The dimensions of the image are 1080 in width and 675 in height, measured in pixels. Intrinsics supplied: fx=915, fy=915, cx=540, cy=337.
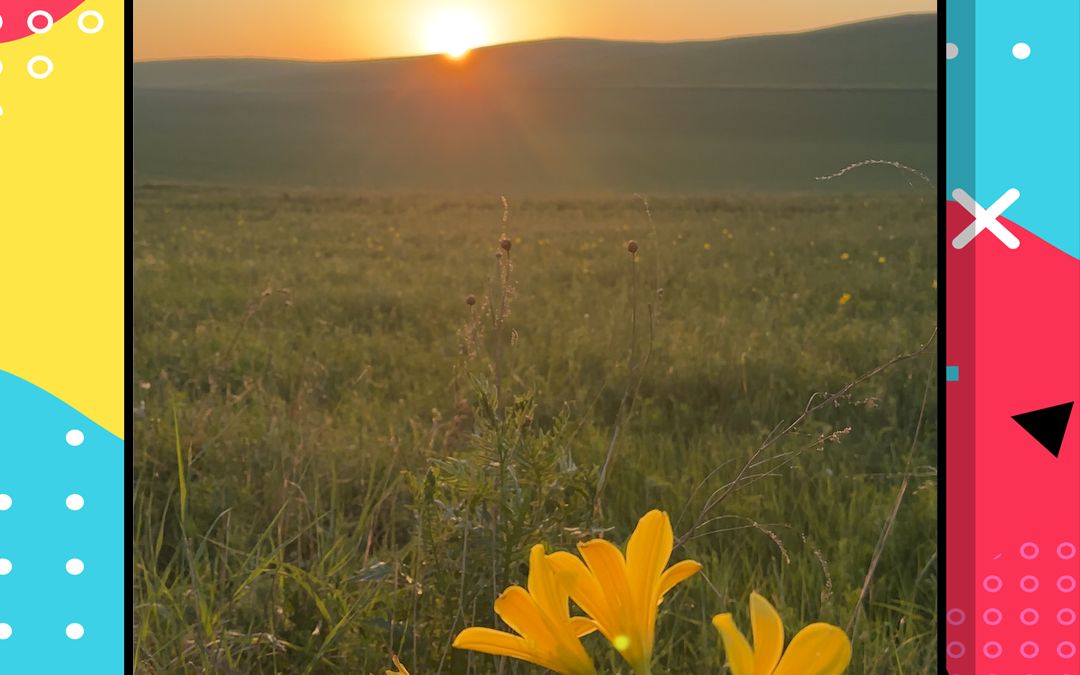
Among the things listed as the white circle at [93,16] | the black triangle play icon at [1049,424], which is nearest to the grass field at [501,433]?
the black triangle play icon at [1049,424]

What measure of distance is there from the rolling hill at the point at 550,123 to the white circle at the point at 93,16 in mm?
3593

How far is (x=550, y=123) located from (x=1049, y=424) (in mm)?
9712

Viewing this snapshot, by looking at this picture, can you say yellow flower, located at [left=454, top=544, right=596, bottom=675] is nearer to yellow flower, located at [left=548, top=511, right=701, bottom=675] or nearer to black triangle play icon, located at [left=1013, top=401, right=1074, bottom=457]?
yellow flower, located at [left=548, top=511, right=701, bottom=675]

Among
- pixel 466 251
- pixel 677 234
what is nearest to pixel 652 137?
pixel 677 234

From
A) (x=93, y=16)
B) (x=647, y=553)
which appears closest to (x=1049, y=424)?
(x=647, y=553)

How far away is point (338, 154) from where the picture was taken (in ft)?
32.4

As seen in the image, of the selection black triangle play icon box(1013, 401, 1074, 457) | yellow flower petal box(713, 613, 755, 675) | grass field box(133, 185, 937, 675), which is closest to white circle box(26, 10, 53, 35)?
grass field box(133, 185, 937, 675)

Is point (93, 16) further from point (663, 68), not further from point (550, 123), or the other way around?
point (663, 68)

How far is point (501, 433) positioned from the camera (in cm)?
116

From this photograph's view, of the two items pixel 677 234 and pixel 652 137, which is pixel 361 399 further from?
pixel 652 137

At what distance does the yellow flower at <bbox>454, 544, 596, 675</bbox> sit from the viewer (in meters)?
0.59

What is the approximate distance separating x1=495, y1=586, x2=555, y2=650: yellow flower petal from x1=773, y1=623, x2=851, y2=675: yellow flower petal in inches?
5.9

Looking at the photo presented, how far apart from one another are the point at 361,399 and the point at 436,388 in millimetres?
247

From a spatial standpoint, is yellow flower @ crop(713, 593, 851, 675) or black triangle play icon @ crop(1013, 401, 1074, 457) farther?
black triangle play icon @ crop(1013, 401, 1074, 457)
